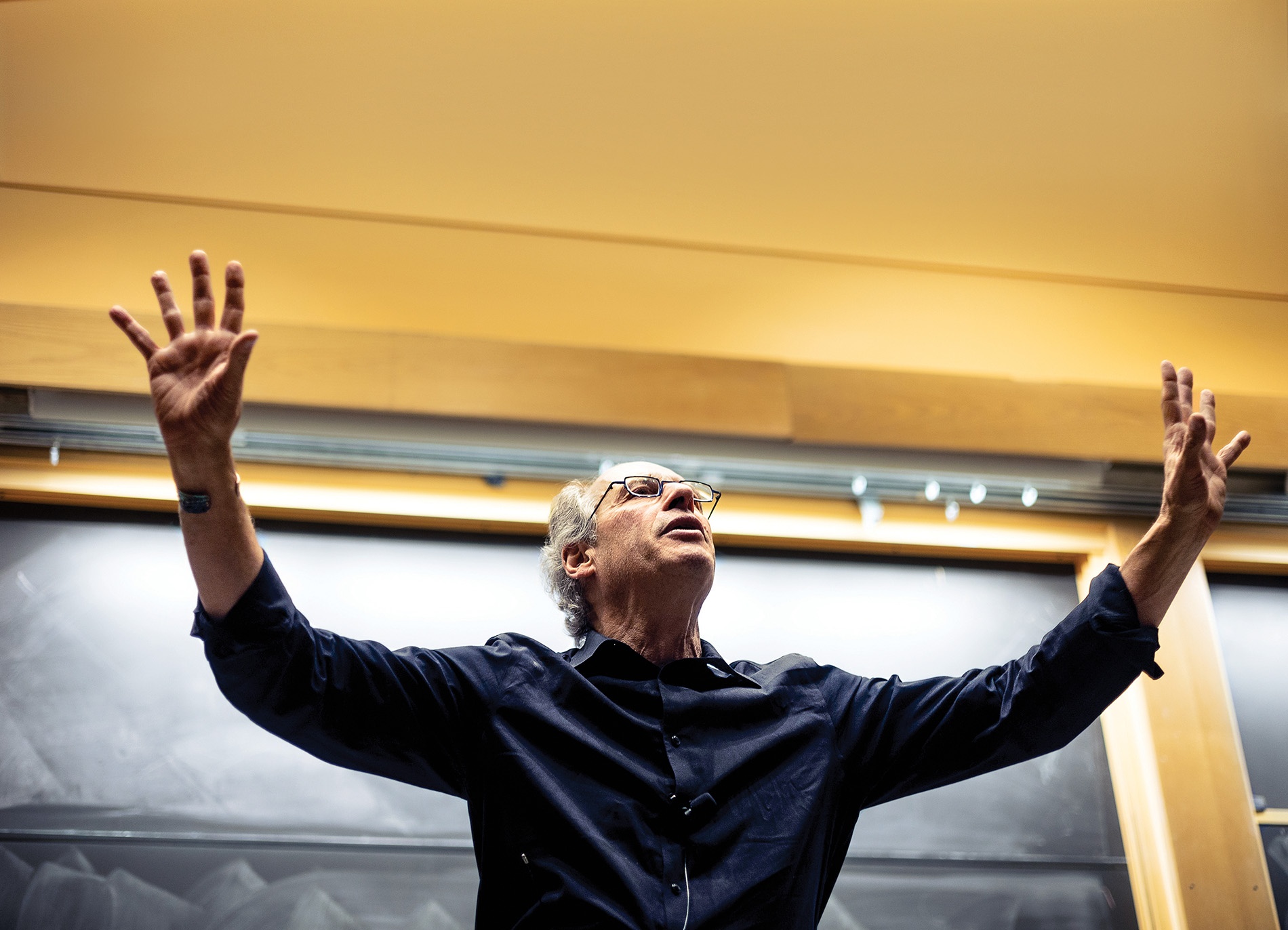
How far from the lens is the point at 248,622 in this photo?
1420 mm

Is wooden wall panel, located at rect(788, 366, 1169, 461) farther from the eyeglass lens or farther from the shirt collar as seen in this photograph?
the shirt collar

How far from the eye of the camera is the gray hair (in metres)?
2.11

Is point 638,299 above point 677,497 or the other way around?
above

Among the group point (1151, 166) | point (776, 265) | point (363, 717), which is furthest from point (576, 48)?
point (363, 717)

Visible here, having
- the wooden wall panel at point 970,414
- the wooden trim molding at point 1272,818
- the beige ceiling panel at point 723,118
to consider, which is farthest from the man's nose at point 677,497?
the wooden trim molding at point 1272,818

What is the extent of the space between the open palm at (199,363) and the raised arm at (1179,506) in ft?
4.18

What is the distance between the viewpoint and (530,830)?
1.54m

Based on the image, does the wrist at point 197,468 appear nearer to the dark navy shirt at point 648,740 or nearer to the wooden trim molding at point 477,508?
the dark navy shirt at point 648,740

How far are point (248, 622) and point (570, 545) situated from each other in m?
0.82

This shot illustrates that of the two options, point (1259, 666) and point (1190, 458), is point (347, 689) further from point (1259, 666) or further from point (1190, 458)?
point (1259, 666)

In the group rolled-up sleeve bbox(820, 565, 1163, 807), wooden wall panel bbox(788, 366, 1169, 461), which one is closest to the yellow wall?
wooden wall panel bbox(788, 366, 1169, 461)

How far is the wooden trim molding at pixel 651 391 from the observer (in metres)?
2.67

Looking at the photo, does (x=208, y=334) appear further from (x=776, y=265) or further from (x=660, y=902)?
(x=776, y=265)

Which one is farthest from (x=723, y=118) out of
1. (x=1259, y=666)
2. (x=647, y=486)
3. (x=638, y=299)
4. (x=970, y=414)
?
(x=1259, y=666)
